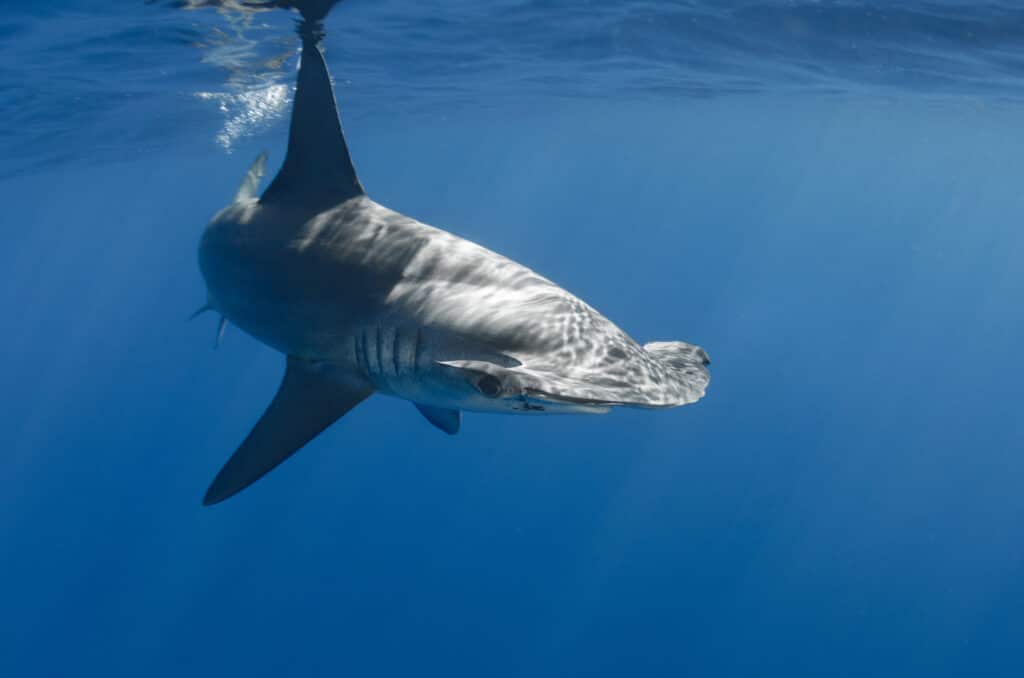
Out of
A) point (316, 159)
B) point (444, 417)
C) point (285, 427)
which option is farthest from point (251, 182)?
point (285, 427)

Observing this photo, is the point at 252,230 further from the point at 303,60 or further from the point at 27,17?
the point at 27,17

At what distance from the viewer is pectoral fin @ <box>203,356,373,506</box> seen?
436 cm

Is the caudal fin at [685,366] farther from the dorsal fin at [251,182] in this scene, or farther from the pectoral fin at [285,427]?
the dorsal fin at [251,182]

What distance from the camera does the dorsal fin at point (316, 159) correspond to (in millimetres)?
5406

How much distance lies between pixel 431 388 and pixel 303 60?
112 inches

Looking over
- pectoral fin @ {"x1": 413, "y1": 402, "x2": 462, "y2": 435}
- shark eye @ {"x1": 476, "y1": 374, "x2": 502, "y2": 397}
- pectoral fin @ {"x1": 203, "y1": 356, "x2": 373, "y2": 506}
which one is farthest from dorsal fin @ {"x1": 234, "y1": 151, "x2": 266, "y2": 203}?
shark eye @ {"x1": 476, "y1": 374, "x2": 502, "y2": 397}

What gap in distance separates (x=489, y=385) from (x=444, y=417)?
3017 mm

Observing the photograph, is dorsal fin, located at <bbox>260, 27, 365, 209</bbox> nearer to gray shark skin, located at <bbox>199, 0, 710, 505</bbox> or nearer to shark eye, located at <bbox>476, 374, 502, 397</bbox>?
gray shark skin, located at <bbox>199, 0, 710, 505</bbox>

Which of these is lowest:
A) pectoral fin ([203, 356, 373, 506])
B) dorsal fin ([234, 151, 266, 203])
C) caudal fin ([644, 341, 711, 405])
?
pectoral fin ([203, 356, 373, 506])

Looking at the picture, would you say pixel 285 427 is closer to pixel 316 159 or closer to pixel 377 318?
pixel 377 318

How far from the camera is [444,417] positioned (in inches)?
229

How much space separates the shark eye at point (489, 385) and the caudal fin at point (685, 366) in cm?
72

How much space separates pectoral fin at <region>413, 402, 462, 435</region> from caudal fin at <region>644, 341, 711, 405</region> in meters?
2.21

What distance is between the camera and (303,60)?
525 cm
